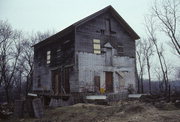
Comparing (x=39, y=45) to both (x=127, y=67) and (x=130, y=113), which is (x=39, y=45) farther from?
(x=130, y=113)

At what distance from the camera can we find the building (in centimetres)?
1914

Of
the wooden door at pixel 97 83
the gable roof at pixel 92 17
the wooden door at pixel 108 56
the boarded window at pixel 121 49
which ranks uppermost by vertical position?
the gable roof at pixel 92 17

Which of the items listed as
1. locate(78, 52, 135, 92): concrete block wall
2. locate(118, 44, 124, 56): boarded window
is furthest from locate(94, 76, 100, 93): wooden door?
locate(118, 44, 124, 56): boarded window

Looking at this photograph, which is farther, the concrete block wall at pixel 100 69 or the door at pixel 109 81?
the door at pixel 109 81

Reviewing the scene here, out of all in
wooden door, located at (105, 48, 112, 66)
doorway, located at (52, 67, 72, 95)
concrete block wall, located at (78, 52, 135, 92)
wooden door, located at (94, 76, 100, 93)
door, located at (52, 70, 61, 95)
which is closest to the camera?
concrete block wall, located at (78, 52, 135, 92)

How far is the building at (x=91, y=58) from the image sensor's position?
62.8ft

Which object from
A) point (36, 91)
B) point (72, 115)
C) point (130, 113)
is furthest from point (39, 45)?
point (130, 113)

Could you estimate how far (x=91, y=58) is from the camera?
782 inches

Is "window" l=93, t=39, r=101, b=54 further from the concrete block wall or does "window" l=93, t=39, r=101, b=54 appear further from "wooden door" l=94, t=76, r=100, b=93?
"wooden door" l=94, t=76, r=100, b=93

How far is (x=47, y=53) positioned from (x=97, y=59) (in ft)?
24.6

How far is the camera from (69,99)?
16.6 metres

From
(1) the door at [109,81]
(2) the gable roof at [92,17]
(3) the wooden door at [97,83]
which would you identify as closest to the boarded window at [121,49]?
(2) the gable roof at [92,17]

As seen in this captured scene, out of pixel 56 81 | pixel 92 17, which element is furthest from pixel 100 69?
pixel 92 17

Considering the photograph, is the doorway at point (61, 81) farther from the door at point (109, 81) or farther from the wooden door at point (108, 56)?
the wooden door at point (108, 56)
